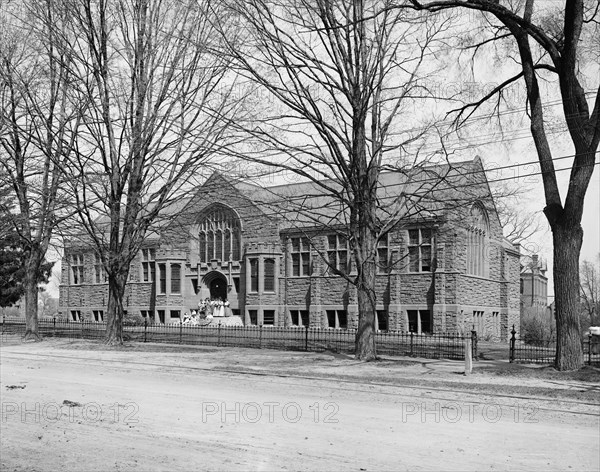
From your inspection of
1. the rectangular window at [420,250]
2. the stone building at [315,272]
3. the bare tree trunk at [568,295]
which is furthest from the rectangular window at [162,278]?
the bare tree trunk at [568,295]

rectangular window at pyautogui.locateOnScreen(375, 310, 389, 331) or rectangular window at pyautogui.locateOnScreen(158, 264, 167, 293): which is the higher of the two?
rectangular window at pyautogui.locateOnScreen(158, 264, 167, 293)

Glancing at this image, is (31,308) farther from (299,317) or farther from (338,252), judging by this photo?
(338,252)

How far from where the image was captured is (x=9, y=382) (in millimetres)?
15359

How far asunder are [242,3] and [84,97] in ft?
30.8

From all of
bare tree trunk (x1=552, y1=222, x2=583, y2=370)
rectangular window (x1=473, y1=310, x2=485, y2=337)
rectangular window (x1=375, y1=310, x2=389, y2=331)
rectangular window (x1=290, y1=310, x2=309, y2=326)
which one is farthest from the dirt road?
rectangular window (x1=290, y1=310, x2=309, y2=326)

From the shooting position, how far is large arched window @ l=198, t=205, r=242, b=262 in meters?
51.0

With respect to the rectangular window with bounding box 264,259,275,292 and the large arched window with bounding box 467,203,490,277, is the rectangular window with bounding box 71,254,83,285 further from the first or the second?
the large arched window with bounding box 467,203,490,277

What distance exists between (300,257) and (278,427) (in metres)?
37.7

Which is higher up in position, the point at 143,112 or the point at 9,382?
the point at 143,112

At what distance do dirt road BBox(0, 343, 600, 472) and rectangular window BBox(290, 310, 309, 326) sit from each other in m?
30.9

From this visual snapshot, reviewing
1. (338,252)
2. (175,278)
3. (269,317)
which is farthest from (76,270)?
(338,252)

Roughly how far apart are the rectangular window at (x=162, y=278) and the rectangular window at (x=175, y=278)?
0.73 metres

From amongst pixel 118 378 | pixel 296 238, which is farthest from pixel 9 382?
pixel 296 238

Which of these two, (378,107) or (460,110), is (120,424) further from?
(460,110)
